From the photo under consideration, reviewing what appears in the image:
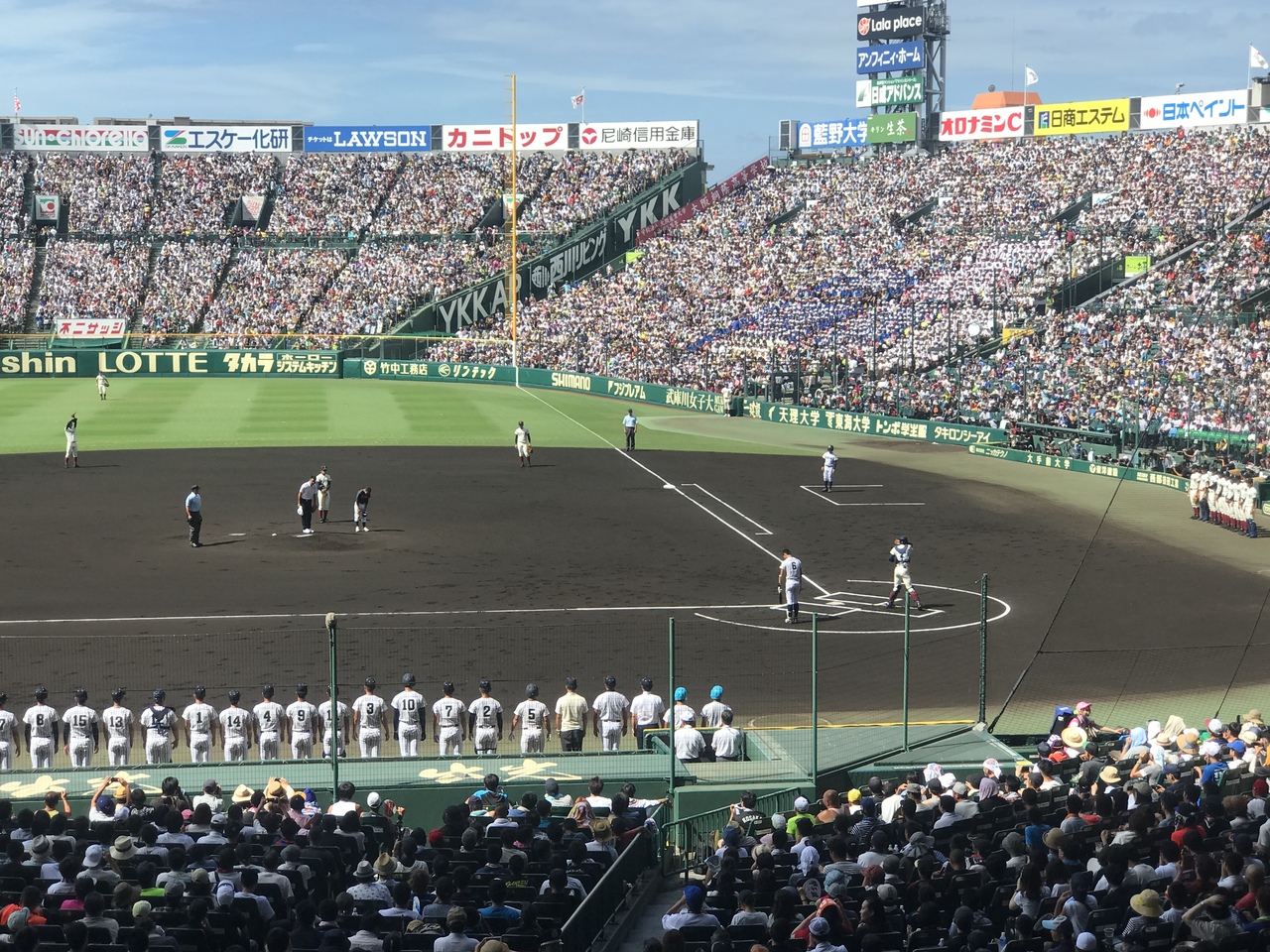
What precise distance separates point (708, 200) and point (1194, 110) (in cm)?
3207

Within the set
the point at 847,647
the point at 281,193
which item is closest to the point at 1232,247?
the point at 847,647

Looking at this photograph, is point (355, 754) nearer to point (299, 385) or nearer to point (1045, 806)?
point (1045, 806)

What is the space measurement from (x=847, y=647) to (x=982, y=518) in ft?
48.6

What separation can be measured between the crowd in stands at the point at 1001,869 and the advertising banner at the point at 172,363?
73.5 metres

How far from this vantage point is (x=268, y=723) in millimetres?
17344

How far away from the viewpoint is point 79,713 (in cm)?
1695

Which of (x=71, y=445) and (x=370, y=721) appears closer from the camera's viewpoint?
(x=370, y=721)

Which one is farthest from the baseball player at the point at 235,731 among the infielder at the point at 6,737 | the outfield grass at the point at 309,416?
the outfield grass at the point at 309,416

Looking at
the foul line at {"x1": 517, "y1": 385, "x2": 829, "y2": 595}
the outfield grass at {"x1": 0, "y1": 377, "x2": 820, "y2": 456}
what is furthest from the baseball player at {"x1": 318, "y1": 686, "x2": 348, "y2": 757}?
the outfield grass at {"x1": 0, "y1": 377, "x2": 820, "y2": 456}

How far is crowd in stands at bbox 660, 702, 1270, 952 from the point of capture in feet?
30.2

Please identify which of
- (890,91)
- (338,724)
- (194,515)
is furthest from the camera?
(890,91)

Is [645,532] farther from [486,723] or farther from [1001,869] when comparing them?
[1001,869]

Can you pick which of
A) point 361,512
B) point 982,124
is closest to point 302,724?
point 361,512

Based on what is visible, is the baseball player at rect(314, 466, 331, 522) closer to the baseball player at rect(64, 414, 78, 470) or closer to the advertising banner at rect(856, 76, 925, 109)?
the baseball player at rect(64, 414, 78, 470)
